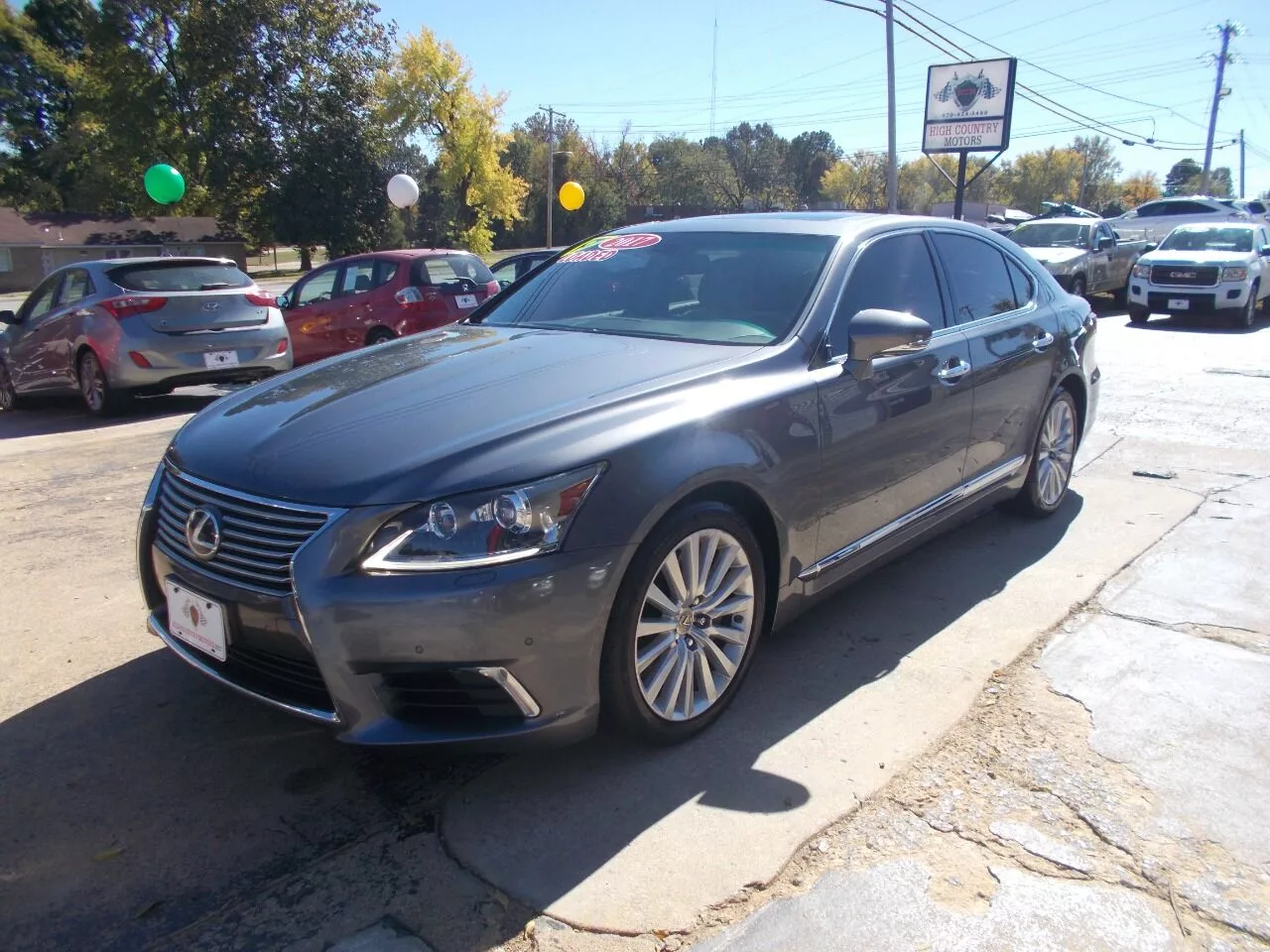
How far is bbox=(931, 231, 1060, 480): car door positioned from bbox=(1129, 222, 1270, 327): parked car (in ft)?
38.2

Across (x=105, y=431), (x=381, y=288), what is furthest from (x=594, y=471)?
(x=381, y=288)

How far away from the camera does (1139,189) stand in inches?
3937

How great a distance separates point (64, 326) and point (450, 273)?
→ 394 centimetres

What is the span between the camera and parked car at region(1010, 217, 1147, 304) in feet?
50.7

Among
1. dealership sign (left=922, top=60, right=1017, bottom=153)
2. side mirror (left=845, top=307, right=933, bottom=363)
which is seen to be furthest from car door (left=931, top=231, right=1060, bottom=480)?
dealership sign (left=922, top=60, right=1017, bottom=153)

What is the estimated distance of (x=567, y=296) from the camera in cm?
419

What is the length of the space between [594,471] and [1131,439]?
6024 millimetres

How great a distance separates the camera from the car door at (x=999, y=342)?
14.3 ft

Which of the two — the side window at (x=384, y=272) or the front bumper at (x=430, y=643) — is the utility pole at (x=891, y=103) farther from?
the front bumper at (x=430, y=643)

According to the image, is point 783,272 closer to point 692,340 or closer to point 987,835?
point 692,340

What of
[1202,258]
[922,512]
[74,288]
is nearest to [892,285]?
[922,512]

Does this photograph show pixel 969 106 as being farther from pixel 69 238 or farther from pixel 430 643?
pixel 69 238

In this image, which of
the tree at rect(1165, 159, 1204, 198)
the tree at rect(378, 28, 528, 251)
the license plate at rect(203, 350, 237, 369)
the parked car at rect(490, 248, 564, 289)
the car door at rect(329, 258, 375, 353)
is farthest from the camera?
the tree at rect(1165, 159, 1204, 198)

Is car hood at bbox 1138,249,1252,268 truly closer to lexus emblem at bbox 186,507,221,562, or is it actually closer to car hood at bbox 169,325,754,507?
car hood at bbox 169,325,754,507
